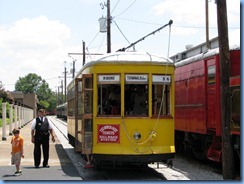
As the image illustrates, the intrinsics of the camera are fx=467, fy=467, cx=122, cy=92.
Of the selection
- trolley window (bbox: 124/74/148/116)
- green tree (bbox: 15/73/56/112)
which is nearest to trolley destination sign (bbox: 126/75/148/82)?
trolley window (bbox: 124/74/148/116)

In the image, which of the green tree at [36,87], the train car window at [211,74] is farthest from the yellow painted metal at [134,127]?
the green tree at [36,87]

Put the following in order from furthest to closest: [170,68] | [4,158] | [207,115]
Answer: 1. [4,158]
2. [207,115]
3. [170,68]

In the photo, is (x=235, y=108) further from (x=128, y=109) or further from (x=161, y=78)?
(x=128, y=109)

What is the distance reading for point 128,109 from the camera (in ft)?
38.7

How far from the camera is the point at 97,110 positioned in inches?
460

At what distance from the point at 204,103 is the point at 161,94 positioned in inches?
94.9

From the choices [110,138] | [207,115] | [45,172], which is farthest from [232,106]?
[45,172]

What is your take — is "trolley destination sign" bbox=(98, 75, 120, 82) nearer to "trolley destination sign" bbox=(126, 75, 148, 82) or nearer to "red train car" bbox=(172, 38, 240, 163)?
"trolley destination sign" bbox=(126, 75, 148, 82)

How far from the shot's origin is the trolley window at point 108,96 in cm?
1164

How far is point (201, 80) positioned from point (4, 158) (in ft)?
23.7

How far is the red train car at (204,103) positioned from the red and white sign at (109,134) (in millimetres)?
2968

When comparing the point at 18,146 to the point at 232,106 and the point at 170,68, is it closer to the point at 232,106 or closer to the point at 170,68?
the point at 170,68

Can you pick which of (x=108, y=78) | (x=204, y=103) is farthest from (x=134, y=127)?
(x=204, y=103)

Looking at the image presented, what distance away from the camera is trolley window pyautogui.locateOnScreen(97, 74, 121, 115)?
11641mm
